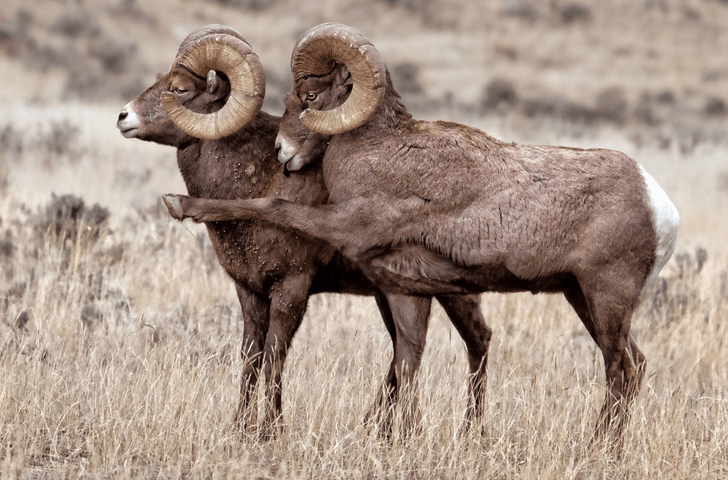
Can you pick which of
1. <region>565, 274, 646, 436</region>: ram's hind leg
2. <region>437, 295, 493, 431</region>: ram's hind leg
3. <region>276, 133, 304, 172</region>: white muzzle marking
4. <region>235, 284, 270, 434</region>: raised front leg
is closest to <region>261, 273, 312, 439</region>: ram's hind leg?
<region>235, 284, 270, 434</region>: raised front leg

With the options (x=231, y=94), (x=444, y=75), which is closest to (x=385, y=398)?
(x=231, y=94)

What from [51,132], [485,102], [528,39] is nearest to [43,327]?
[51,132]

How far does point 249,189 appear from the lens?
19.6 ft

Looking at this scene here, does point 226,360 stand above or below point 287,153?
below

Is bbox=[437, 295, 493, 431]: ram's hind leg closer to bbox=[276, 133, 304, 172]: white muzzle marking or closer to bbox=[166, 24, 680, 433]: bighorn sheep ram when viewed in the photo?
bbox=[166, 24, 680, 433]: bighorn sheep ram

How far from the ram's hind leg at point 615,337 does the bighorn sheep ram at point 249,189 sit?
1162mm

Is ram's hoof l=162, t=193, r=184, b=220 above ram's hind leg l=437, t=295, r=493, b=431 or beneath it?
above

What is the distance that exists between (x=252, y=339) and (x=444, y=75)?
33580 mm

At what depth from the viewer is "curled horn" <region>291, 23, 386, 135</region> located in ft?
17.8

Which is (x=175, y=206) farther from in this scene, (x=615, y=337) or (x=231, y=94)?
(x=615, y=337)

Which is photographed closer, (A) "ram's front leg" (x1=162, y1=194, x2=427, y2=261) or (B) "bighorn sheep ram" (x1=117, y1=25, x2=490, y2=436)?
(A) "ram's front leg" (x1=162, y1=194, x2=427, y2=261)

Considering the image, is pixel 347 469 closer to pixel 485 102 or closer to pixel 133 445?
pixel 133 445

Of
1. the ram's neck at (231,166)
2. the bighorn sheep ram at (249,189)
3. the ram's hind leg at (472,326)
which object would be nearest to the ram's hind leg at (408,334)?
the bighorn sheep ram at (249,189)

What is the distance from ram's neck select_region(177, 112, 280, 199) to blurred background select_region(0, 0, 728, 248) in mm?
5615
